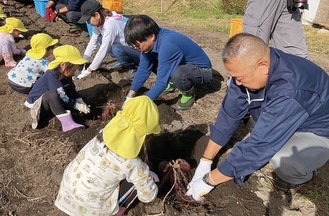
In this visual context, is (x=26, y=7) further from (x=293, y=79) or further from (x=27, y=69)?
(x=293, y=79)

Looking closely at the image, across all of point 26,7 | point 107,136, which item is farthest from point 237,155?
point 26,7

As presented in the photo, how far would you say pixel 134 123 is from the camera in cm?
187

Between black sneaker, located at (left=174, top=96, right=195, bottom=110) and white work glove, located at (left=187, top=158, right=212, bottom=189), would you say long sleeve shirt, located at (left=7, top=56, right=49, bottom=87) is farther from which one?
white work glove, located at (left=187, top=158, right=212, bottom=189)

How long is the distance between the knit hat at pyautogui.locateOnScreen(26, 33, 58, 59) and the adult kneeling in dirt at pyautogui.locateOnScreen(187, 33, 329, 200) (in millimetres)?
2272

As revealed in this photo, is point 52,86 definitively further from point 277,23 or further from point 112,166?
point 277,23

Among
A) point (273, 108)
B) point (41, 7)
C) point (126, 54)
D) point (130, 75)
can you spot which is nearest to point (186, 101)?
point (130, 75)

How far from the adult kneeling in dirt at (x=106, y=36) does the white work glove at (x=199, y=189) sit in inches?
88.9

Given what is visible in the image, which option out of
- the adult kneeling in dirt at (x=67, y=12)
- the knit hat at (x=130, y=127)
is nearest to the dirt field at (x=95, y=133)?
the knit hat at (x=130, y=127)

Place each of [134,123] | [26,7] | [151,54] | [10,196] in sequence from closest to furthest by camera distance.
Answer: [134,123] → [10,196] → [151,54] → [26,7]

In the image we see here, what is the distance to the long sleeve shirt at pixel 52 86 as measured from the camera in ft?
10.4

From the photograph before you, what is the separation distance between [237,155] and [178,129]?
4.09 feet

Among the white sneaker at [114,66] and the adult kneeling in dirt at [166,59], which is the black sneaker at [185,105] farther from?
the white sneaker at [114,66]

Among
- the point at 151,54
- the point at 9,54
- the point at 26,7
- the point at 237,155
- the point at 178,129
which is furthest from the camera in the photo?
the point at 26,7

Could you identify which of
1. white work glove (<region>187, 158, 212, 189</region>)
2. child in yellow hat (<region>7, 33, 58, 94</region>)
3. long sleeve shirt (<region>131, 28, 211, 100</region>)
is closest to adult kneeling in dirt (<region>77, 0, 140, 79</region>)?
child in yellow hat (<region>7, 33, 58, 94</region>)
